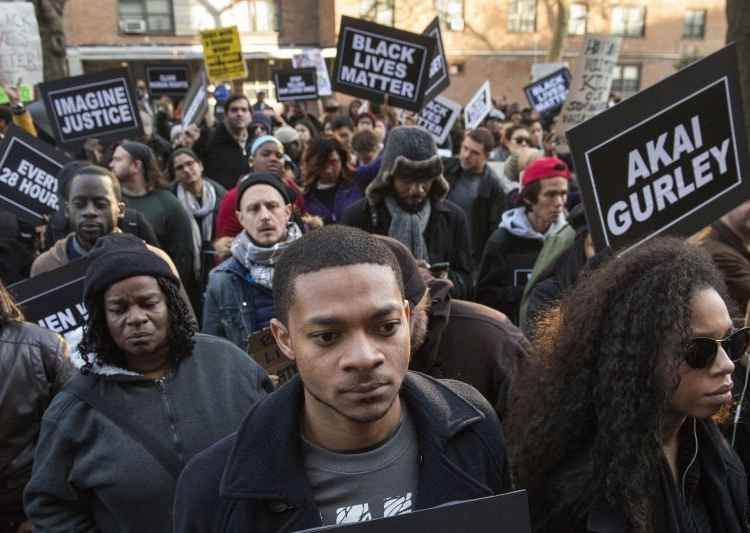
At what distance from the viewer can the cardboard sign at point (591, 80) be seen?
8867 millimetres

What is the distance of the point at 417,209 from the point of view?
448cm

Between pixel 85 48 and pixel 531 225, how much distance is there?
31762mm

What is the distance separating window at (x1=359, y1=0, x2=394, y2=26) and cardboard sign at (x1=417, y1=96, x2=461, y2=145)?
26.9m

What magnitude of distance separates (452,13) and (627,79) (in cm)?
970

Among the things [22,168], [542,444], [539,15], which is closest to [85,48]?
[539,15]

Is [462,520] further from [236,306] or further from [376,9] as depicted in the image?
[376,9]

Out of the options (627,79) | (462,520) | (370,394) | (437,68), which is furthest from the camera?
(627,79)

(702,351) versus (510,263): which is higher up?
(702,351)

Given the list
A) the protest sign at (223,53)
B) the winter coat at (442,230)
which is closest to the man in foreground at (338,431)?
the winter coat at (442,230)

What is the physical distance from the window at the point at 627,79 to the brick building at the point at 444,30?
0.05m

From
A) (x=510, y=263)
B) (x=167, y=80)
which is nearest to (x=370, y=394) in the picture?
(x=510, y=263)

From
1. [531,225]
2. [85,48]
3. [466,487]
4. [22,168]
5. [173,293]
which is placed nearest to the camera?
[466,487]

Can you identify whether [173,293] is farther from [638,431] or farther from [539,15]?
[539,15]

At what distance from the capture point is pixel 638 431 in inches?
70.6
